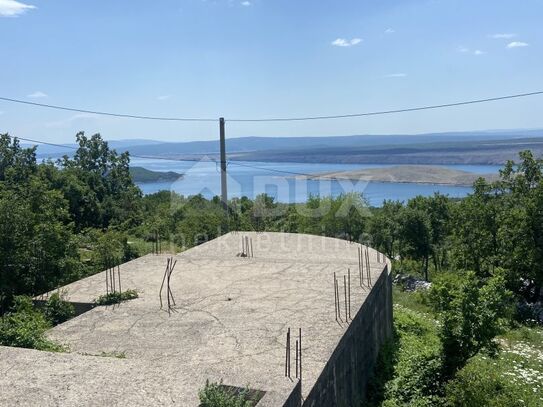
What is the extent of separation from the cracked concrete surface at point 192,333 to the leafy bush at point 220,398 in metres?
0.20

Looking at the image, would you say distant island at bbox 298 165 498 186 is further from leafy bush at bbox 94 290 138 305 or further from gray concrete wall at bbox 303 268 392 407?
leafy bush at bbox 94 290 138 305

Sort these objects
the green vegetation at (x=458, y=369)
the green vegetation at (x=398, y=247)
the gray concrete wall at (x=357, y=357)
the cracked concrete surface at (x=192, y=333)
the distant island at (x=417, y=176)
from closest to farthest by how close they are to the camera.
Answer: the cracked concrete surface at (x=192, y=333), the gray concrete wall at (x=357, y=357), the green vegetation at (x=458, y=369), the green vegetation at (x=398, y=247), the distant island at (x=417, y=176)

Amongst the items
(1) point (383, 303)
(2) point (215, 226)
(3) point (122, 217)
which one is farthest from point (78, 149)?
(1) point (383, 303)

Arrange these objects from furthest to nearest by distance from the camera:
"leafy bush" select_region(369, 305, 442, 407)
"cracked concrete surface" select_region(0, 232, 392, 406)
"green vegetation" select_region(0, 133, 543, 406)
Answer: "green vegetation" select_region(0, 133, 543, 406)
"leafy bush" select_region(369, 305, 442, 407)
"cracked concrete surface" select_region(0, 232, 392, 406)

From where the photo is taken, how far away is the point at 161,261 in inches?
567

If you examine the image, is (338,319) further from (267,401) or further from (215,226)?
(215,226)

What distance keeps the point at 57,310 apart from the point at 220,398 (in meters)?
6.39

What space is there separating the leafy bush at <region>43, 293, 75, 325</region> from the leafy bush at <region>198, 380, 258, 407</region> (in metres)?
5.89

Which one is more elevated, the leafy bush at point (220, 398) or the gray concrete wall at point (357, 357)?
the leafy bush at point (220, 398)

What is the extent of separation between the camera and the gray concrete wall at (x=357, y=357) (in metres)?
6.83

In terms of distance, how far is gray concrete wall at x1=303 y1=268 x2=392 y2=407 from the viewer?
22.4 ft

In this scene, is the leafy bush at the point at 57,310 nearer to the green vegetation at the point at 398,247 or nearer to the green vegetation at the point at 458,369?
the green vegetation at the point at 398,247

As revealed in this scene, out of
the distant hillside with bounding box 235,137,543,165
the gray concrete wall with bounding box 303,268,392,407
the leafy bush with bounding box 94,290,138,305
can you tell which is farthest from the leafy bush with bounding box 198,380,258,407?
the distant hillside with bounding box 235,137,543,165

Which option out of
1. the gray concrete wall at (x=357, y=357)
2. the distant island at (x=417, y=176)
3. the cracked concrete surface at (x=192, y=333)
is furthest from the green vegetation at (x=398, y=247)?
the distant island at (x=417, y=176)
